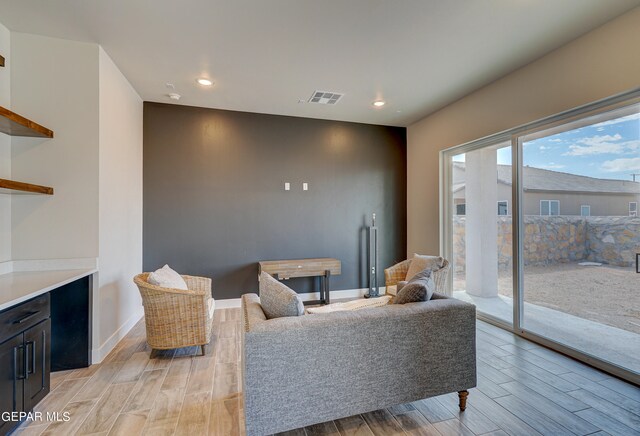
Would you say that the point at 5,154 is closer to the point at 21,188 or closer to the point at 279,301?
the point at 21,188

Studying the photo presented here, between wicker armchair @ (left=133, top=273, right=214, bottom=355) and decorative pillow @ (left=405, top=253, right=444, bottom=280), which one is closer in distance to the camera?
wicker armchair @ (left=133, top=273, right=214, bottom=355)

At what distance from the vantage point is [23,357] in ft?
5.99

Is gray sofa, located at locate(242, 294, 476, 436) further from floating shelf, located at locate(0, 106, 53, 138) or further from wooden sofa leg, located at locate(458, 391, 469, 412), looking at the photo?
floating shelf, located at locate(0, 106, 53, 138)

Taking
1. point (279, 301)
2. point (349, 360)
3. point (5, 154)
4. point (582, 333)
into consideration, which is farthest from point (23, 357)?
point (582, 333)

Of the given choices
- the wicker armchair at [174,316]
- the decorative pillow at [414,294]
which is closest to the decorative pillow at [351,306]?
the decorative pillow at [414,294]

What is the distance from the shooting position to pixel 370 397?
1759mm

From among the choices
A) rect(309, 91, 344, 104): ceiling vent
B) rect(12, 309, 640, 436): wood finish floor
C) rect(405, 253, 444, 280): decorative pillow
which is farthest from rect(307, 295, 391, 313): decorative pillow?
rect(309, 91, 344, 104): ceiling vent

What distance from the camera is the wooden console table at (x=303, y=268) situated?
414 centimetres

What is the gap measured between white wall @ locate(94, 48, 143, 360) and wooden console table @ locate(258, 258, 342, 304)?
161 cm

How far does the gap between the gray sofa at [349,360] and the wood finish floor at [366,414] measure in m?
0.21

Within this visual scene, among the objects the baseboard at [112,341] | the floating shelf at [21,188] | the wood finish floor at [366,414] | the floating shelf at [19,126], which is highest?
the floating shelf at [19,126]

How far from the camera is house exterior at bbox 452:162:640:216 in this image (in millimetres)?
2521

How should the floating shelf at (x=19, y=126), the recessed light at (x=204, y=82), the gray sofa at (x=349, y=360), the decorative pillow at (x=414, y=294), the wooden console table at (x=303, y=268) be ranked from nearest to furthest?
the gray sofa at (x=349, y=360)
the decorative pillow at (x=414, y=294)
the floating shelf at (x=19, y=126)
the recessed light at (x=204, y=82)
the wooden console table at (x=303, y=268)

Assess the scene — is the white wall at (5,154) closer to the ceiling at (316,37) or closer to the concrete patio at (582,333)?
the ceiling at (316,37)
